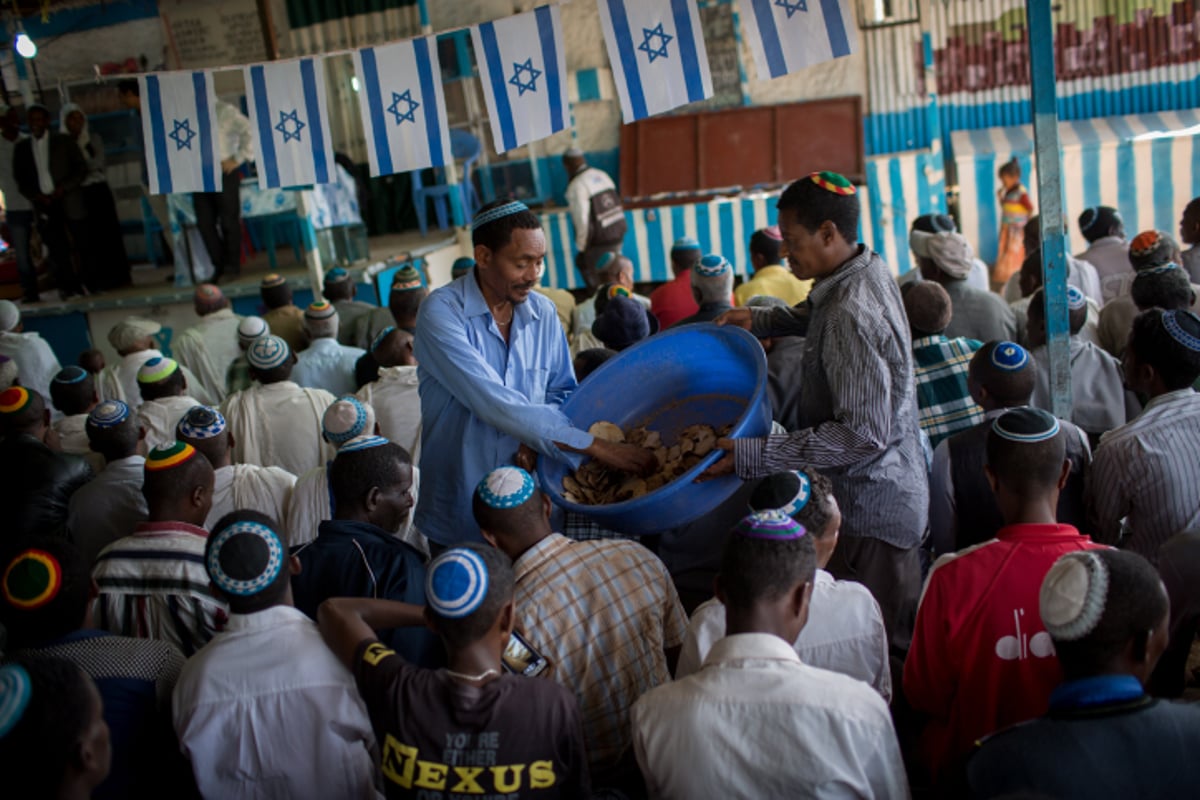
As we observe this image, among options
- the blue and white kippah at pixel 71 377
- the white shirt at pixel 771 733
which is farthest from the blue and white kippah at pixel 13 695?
the blue and white kippah at pixel 71 377

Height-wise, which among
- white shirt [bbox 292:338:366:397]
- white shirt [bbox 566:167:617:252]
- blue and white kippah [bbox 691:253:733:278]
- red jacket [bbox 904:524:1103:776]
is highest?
white shirt [bbox 566:167:617:252]

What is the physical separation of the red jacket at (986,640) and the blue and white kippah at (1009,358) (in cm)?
89

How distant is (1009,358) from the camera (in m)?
3.05

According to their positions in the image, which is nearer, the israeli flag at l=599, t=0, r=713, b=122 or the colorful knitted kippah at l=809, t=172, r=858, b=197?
the colorful knitted kippah at l=809, t=172, r=858, b=197

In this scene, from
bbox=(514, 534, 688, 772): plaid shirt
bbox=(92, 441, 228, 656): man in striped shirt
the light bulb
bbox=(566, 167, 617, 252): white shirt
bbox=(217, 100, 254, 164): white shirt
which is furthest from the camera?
the light bulb

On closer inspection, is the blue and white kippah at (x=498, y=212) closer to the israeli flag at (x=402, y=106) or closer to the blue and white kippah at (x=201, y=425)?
the blue and white kippah at (x=201, y=425)

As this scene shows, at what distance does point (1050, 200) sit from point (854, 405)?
164cm

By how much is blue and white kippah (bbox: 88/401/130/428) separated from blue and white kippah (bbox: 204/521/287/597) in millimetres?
1681

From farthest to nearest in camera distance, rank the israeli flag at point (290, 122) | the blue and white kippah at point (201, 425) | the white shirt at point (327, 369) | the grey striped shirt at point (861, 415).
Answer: the israeli flag at point (290, 122) → the white shirt at point (327, 369) → the blue and white kippah at point (201, 425) → the grey striped shirt at point (861, 415)

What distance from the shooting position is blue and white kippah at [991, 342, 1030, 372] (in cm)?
304

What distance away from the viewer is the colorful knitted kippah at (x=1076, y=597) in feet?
5.59

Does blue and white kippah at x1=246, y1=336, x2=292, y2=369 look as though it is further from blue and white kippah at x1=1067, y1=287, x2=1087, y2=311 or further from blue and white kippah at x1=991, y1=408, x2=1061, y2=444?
blue and white kippah at x1=1067, y1=287, x2=1087, y2=311

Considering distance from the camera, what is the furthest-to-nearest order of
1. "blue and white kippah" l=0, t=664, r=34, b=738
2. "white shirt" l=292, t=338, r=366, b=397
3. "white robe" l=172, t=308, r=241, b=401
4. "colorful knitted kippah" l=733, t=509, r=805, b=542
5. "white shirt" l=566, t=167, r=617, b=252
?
"white shirt" l=566, t=167, r=617, b=252
"white robe" l=172, t=308, r=241, b=401
"white shirt" l=292, t=338, r=366, b=397
"colorful knitted kippah" l=733, t=509, r=805, b=542
"blue and white kippah" l=0, t=664, r=34, b=738

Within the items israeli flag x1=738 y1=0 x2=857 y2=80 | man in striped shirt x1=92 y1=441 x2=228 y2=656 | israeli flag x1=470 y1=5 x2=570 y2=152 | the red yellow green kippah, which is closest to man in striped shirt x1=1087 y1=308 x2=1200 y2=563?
israeli flag x1=738 y1=0 x2=857 y2=80
